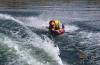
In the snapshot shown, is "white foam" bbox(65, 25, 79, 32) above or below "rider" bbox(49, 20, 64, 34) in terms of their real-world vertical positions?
below

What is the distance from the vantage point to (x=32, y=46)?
23172 mm

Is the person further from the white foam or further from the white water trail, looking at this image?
the white water trail

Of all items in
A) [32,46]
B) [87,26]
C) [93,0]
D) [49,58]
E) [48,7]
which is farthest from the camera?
[93,0]

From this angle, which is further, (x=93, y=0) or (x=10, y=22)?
(x=93, y=0)

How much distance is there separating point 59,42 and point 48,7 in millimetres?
10893

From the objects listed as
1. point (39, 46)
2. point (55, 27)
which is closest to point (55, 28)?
point (55, 27)

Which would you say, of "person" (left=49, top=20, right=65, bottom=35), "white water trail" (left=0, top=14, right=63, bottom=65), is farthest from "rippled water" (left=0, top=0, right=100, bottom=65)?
"person" (left=49, top=20, right=65, bottom=35)

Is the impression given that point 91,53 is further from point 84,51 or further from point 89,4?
point 89,4

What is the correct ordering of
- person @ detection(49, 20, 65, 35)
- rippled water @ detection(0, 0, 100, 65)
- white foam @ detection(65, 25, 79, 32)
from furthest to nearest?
white foam @ detection(65, 25, 79, 32), person @ detection(49, 20, 65, 35), rippled water @ detection(0, 0, 100, 65)

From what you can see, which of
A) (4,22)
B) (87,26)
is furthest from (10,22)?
(87,26)

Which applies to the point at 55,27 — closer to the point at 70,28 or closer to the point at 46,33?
the point at 46,33

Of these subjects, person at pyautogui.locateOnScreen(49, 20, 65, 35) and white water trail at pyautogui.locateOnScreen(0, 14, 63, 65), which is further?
person at pyautogui.locateOnScreen(49, 20, 65, 35)

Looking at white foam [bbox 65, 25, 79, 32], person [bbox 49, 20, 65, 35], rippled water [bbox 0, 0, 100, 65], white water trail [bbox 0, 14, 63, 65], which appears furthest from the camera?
white foam [bbox 65, 25, 79, 32]

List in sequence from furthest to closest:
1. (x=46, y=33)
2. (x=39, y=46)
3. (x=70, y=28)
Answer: (x=70, y=28), (x=46, y=33), (x=39, y=46)
